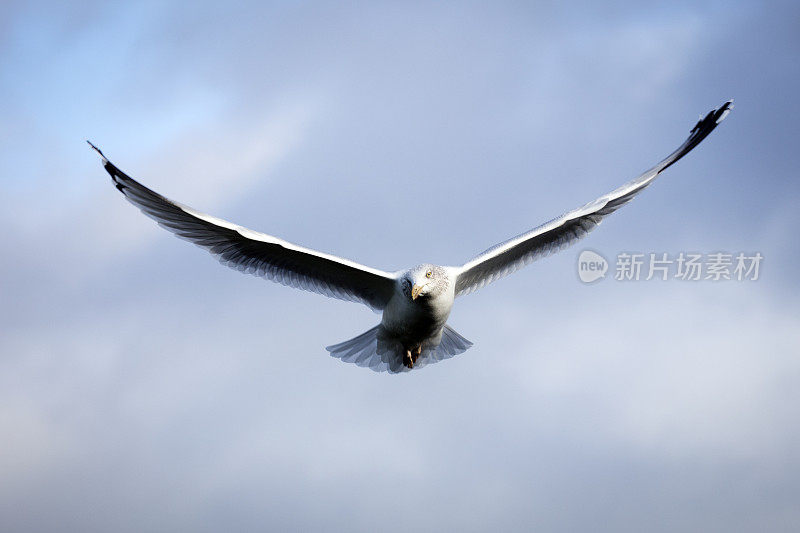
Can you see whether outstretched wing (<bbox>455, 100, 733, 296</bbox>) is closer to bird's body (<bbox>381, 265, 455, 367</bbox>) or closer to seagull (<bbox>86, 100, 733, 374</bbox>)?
seagull (<bbox>86, 100, 733, 374</bbox>)

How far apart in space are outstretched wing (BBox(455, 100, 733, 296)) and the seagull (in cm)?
1

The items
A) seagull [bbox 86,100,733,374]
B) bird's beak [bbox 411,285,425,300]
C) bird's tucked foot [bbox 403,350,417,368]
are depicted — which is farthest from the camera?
bird's tucked foot [bbox 403,350,417,368]

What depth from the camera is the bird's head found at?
12.4 m

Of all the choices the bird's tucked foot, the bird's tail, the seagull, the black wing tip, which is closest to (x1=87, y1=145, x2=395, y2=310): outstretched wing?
the seagull

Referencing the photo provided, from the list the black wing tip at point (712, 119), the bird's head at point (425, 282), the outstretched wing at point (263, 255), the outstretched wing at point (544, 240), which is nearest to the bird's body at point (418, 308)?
the bird's head at point (425, 282)

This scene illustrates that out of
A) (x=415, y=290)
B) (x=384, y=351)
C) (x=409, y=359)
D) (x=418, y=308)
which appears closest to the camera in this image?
(x=415, y=290)

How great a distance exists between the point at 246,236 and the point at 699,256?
7472mm

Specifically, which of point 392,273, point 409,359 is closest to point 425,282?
point 392,273

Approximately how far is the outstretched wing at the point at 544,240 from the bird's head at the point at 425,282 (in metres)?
0.52

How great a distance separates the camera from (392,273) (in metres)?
13.2

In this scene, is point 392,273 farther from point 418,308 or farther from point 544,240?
point 544,240

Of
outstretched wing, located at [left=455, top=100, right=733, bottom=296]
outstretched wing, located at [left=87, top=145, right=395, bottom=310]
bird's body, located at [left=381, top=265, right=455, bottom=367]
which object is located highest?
outstretched wing, located at [left=455, top=100, right=733, bottom=296]

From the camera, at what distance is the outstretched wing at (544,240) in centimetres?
1338

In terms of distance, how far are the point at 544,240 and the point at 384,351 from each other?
2.73 meters
